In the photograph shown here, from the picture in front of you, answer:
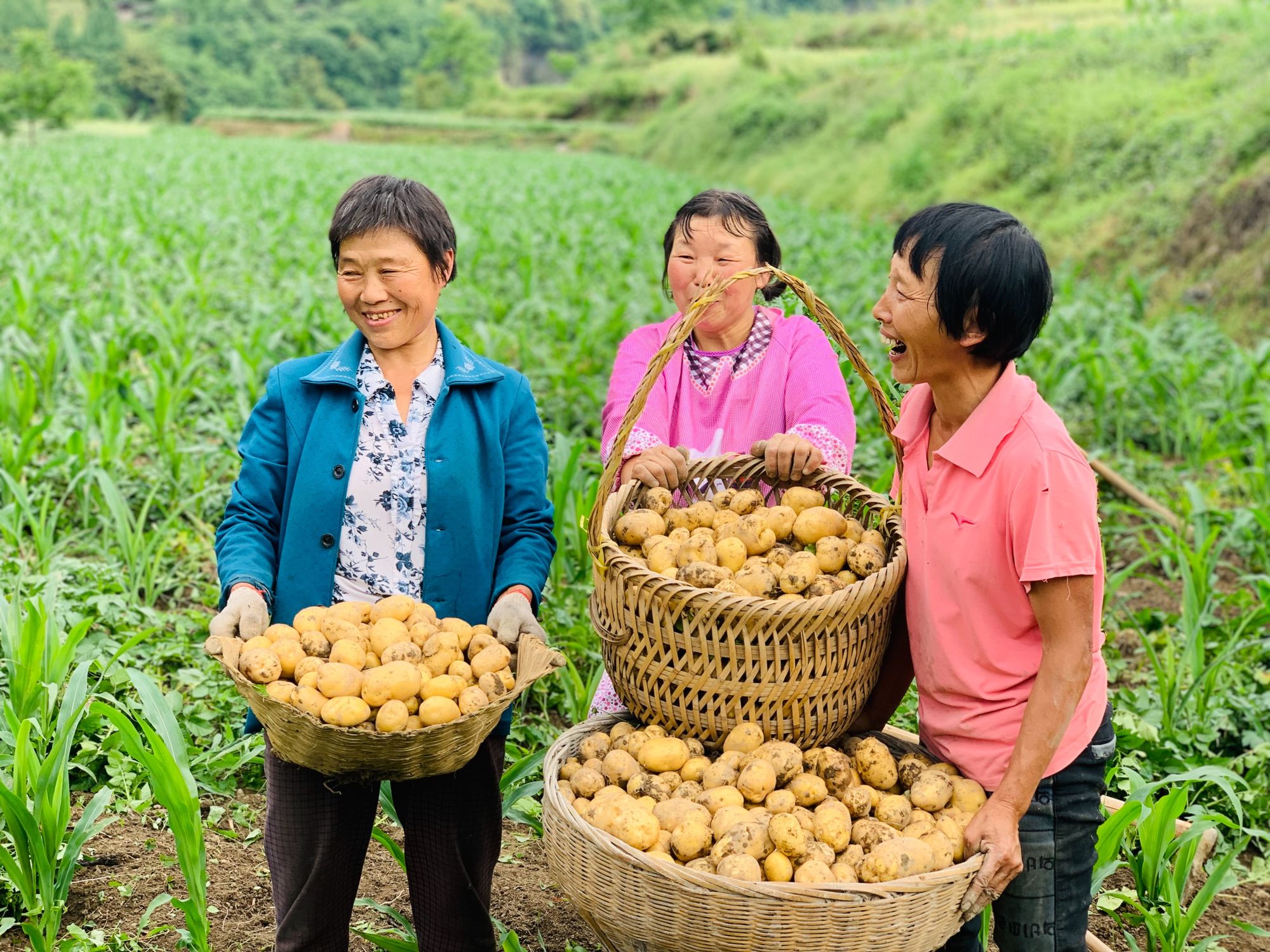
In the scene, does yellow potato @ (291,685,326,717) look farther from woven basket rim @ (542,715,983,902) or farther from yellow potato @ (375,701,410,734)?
woven basket rim @ (542,715,983,902)

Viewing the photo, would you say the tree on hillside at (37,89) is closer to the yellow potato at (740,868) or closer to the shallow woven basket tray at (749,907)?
the shallow woven basket tray at (749,907)

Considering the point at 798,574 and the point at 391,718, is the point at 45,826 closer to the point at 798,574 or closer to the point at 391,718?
the point at 391,718

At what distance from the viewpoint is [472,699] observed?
177cm

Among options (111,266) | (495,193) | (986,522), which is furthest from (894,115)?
(986,522)

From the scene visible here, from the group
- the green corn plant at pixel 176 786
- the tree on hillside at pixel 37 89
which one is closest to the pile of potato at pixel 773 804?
the green corn plant at pixel 176 786

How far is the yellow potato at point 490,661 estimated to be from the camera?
6.02ft

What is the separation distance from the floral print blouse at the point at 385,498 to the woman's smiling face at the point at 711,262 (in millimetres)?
626

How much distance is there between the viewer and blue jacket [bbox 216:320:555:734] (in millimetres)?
2033

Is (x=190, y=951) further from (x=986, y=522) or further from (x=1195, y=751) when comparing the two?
(x=1195, y=751)

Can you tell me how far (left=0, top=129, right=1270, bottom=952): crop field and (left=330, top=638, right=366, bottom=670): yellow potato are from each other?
1.41 feet

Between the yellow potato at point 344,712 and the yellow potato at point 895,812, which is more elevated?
the yellow potato at point 344,712

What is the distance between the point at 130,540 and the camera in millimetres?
3855

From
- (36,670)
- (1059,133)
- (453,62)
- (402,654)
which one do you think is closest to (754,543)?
(402,654)

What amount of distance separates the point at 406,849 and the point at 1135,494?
4208 mm
